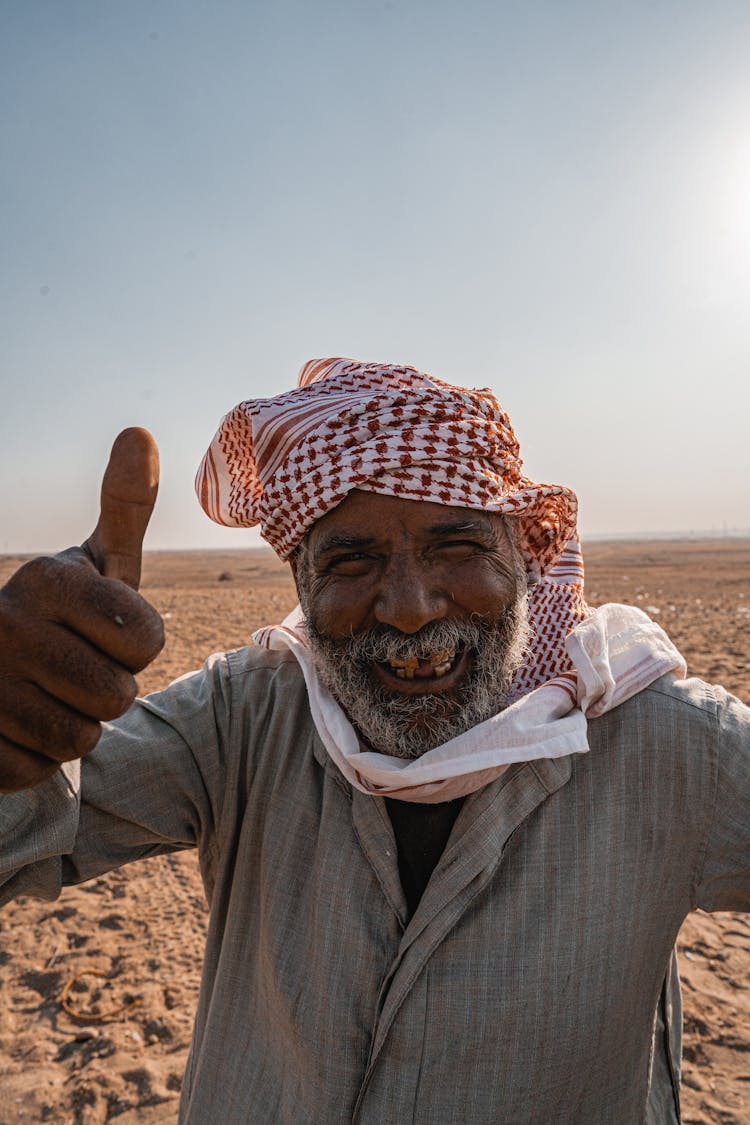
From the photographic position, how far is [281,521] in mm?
2004

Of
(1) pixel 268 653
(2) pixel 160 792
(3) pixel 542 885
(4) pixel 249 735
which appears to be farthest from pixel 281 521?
(3) pixel 542 885

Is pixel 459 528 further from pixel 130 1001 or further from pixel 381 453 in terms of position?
pixel 130 1001

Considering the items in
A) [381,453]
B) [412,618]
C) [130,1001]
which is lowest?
[130,1001]

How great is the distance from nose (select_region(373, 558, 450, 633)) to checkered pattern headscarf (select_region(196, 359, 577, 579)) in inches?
7.8

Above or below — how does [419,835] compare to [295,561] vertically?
below

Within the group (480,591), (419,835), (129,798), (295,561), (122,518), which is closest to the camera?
(122,518)

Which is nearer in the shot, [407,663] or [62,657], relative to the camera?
[62,657]

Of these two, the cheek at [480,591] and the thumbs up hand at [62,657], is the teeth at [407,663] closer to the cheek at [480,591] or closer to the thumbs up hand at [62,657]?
the cheek at [480,591]

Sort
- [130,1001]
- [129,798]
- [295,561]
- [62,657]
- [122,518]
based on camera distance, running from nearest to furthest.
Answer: [62,657], [122,518], [129,798], [295,561], [130,1001]

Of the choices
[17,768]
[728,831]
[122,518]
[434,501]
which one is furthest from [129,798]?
[728,831]

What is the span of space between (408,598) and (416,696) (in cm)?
25

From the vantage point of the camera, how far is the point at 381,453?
183 cm

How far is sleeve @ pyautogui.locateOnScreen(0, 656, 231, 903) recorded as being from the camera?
143cm

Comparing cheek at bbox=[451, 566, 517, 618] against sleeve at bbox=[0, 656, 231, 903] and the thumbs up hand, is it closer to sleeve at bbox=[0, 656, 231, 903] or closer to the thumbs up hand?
sleeve at bbox=[0, 656, 231, 903]
